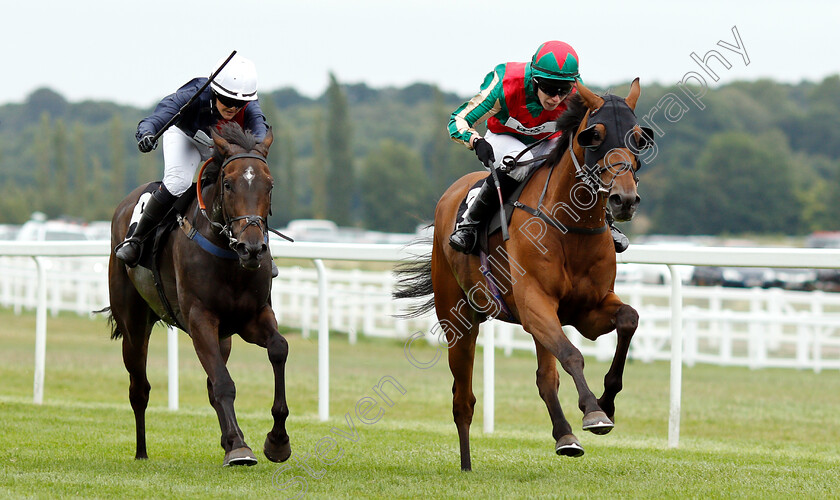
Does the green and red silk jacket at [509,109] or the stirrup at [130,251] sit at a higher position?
the green and red silk jacket at [509,109]

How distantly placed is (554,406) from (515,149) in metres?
1.56

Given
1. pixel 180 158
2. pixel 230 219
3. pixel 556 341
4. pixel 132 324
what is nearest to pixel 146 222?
pixel 180 158

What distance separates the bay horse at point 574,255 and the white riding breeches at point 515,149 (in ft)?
0.30

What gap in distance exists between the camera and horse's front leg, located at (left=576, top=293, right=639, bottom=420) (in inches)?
197

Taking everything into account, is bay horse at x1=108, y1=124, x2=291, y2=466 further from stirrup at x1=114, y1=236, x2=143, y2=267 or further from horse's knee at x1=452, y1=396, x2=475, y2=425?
horse's knee at x1=452, y1=396, x2=475, y2=425

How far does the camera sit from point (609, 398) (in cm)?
511

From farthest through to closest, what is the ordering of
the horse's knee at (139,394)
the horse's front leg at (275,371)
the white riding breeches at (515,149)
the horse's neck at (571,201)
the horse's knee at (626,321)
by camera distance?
the horse's knee at (139,394) < the white riding breeches at (515,149) < the horse's front leg at (275,371) < the horse's neck at (571,201) < the horse's knee at (626,321)

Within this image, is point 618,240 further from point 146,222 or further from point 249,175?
point 146,222

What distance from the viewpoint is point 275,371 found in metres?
5.47

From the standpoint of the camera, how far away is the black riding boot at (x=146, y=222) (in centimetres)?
597

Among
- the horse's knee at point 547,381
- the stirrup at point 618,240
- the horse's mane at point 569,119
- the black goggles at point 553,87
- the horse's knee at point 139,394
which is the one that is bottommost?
the horse's knee at point 139,394

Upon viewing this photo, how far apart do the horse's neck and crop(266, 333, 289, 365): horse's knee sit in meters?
1.52

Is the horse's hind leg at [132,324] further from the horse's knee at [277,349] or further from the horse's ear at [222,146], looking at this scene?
the horse's ear at [222,146]

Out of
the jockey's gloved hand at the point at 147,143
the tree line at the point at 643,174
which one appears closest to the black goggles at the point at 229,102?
the jockey's gloved hand at the point at 147,143
